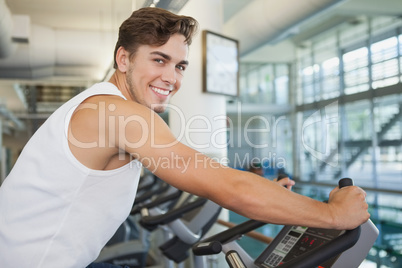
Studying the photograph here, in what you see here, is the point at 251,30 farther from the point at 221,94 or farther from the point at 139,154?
the point at 139,154

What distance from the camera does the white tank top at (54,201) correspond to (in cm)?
99

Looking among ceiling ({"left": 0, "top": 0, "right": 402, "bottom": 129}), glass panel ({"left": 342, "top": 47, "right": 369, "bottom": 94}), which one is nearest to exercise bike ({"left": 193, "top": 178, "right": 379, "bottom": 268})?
ceiling ({"left": 0, "top": 0, "right": 402, "bottom": 129})

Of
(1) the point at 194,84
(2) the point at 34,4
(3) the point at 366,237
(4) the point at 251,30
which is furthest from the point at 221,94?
(2) the point at 34,4

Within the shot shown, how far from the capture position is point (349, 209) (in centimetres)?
92

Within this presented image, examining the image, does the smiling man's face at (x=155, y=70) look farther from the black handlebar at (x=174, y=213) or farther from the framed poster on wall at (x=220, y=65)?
the framed poster on wall at (x=220, y=65)

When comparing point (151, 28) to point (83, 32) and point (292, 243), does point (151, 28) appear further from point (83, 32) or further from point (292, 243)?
point (83, 32)

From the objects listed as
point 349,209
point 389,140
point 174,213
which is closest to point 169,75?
point 349,209

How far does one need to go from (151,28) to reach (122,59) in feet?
0.50

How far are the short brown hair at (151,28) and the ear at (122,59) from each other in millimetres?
20

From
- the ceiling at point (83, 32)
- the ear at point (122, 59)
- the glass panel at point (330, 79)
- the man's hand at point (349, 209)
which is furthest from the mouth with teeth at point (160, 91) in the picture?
the glass panel at point (330, 79)

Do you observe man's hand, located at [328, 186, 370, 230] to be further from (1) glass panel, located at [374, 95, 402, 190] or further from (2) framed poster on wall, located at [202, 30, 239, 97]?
(1) glass panel, located at [374, 95, 402, 190]

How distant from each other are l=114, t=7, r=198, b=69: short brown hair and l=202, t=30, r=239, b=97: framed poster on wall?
2553mm

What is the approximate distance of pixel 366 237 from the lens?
114cm

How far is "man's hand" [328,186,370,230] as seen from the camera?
91 centimetres
